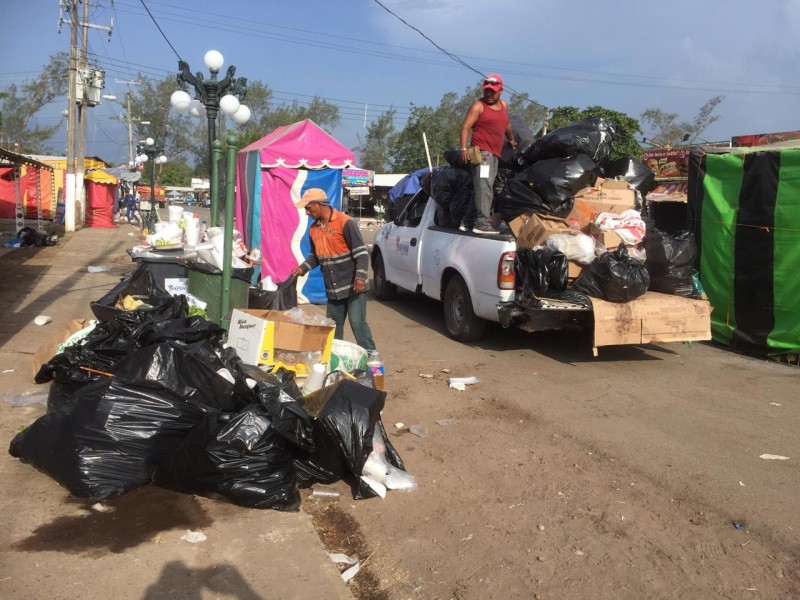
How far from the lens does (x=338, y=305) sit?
6.18m

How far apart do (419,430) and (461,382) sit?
51.8 inches

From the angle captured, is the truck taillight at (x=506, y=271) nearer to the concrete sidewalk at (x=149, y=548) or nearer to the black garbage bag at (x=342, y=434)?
the black garbage bag at (x=342, y=434)

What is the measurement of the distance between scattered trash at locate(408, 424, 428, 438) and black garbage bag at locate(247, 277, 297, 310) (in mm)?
2154

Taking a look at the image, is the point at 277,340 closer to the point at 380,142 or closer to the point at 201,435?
the point at 201,435

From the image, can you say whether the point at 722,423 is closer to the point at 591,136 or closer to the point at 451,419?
the point at 451,419

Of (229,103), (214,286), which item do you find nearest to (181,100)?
(229,103)

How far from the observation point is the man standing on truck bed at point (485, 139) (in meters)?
7.59

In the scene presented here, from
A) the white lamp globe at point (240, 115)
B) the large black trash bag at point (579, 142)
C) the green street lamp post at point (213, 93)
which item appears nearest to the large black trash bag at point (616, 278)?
the large black trash bag at point (579, 142)

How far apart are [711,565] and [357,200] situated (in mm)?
52785

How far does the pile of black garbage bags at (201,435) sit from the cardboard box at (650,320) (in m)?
3.20

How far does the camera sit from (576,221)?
7.55 metres

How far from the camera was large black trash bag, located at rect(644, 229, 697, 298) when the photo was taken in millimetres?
7047

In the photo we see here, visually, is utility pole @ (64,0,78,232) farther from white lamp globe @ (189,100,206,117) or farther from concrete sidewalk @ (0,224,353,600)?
concrete sidewalk @ (0,224,353,600)

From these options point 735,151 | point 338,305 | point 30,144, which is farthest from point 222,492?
point 30,144
